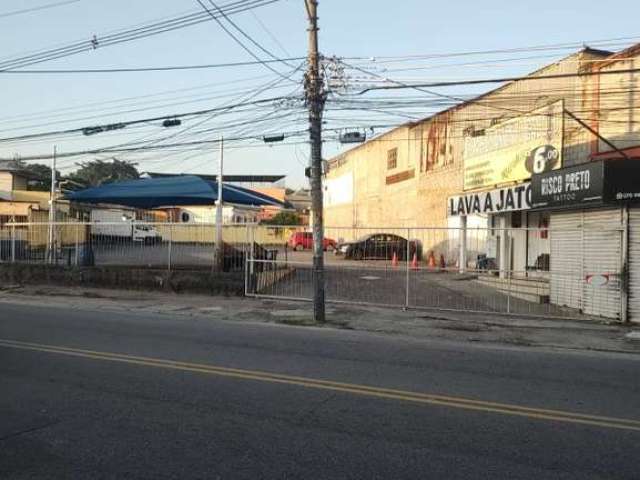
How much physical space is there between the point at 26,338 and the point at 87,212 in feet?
86.7

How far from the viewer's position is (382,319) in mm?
14367

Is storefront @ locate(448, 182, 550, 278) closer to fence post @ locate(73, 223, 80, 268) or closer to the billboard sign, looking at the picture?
the billboard sign

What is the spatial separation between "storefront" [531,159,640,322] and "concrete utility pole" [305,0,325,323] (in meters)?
5.65

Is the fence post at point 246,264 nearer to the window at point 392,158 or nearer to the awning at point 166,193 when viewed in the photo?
the awning at point 166,193

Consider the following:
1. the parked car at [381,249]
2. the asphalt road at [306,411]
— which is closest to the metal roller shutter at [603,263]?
the asphalt road at [306,411]

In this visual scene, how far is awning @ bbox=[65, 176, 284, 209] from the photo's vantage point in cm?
2289

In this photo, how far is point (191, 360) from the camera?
336 inches

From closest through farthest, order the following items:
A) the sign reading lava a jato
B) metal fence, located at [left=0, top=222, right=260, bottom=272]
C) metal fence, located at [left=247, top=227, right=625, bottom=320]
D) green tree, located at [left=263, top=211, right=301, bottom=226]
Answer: metal fence, located at [left=247, top=227, right=625, bottom=320]
metal fence, located at [left=0, top=222, right=260, bottom=272]
the sign reading lava a jato
green tree, located at [left=263, top=211, right=301, bottom=226]

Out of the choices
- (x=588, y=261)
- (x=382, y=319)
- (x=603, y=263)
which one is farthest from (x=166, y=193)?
(x=603, y=263)

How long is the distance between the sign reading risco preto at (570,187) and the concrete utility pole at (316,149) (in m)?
6.21

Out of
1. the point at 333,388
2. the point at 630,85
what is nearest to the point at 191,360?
the point at 333,388

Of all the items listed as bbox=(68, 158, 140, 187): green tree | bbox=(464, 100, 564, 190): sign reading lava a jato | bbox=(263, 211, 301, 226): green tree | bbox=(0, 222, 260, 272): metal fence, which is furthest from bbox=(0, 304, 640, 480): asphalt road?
bbox=(68, 158, 140, 187): green tree

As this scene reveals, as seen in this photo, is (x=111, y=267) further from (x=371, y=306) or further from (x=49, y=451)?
(x=49, y=451)

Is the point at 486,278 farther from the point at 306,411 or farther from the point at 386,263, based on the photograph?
the point at 306,411
